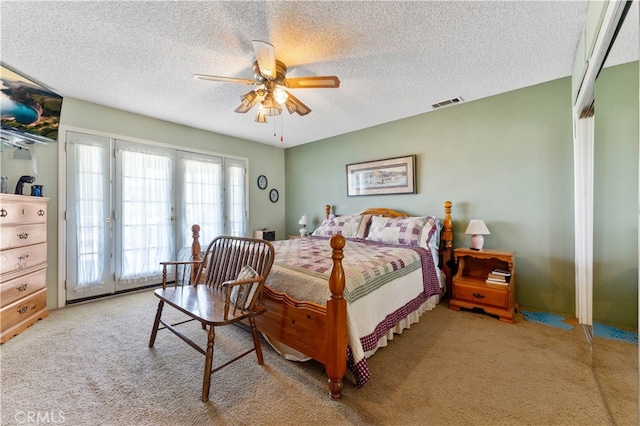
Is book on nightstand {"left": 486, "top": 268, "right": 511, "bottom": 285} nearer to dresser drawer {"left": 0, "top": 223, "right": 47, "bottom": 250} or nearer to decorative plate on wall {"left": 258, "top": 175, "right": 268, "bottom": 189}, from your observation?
decorative plate on wall {"left": 258, "top": 175, "right": 268, "bottom": 189}

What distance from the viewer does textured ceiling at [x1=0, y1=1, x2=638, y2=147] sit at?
180 cm

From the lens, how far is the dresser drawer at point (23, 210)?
91.7 inches

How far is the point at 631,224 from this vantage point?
4.88ft

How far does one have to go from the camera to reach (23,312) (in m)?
2.52

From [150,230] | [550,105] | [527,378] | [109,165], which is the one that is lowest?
[527,378]

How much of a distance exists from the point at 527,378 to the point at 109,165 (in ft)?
16.1

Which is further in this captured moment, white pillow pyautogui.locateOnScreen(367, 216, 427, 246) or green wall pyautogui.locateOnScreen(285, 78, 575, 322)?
white pillow pyautogui.locateOnScreen(367, 216, 427, 246)

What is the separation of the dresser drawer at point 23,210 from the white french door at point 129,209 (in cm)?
46

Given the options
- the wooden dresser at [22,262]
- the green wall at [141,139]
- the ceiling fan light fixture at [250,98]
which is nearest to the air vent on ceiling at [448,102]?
the ceiling fan light fixture at [250,98]

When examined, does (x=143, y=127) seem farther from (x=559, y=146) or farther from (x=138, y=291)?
(x=559, y=146)

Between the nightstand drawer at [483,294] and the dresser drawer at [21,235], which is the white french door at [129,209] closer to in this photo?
the dresser drawer at [21,235]

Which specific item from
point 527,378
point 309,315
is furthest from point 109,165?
point 527,378

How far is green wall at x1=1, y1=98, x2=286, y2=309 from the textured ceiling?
0.27 metres

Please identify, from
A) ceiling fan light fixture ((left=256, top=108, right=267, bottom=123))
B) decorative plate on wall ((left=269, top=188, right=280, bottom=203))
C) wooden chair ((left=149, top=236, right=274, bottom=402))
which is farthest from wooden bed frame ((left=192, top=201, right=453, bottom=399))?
decorative plate on wall ((left=269, top=188, right=280, bottom=203))
